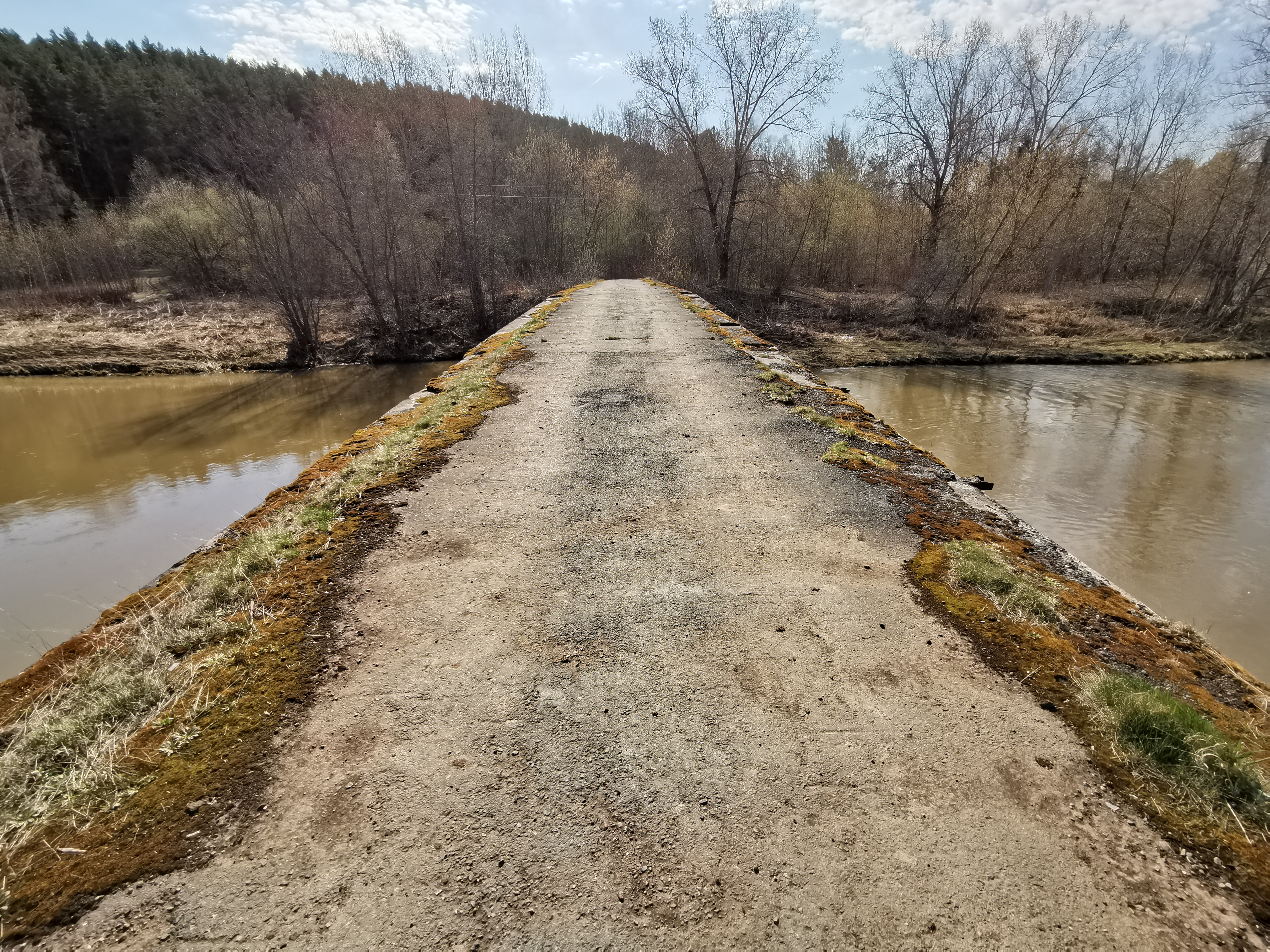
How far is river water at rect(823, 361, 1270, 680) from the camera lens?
5344mm

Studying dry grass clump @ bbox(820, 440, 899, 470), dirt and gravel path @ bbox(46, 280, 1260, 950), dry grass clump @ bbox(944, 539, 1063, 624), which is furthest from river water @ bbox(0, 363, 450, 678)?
dry grass clump @ bbox(944, 539, 1063, 624)

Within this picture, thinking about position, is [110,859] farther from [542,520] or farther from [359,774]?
[542,520]

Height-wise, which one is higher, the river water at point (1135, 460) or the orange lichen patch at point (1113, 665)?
the orange lichen patch at point (1113, 665)

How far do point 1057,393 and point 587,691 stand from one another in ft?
46.7

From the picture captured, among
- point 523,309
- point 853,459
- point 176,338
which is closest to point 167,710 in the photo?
point 853,459

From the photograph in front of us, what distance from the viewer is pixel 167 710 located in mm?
1879

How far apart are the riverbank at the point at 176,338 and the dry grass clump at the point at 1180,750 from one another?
18191 mm

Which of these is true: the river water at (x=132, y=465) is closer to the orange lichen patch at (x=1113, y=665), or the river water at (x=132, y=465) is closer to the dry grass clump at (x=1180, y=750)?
the orange lichen patch at (x=1113, y=665)

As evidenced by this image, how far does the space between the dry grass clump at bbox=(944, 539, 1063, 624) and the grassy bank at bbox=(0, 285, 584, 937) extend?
8.87 feet

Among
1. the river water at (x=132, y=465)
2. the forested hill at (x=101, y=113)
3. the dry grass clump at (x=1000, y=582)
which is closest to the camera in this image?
the dry grass clump at (x=1000, y=582)

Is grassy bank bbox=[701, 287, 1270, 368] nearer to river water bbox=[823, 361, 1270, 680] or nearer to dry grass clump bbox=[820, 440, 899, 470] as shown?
river water bbox=[823, 361, 1270, 680]

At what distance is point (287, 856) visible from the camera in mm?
1480

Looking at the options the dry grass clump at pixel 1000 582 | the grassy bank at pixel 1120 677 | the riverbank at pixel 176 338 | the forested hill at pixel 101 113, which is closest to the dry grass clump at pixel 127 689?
the grassy bank at pixel 1120 677

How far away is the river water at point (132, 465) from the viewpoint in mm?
5316
